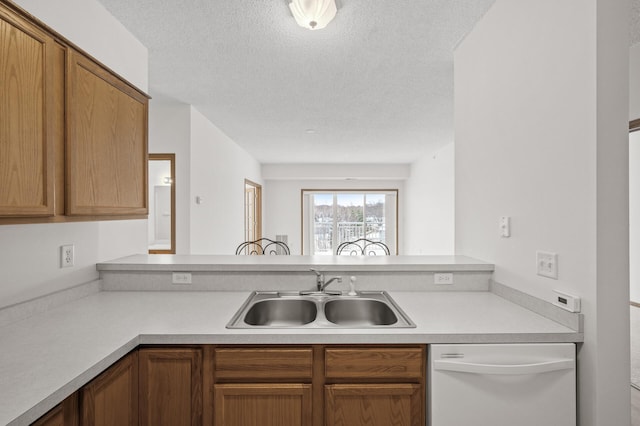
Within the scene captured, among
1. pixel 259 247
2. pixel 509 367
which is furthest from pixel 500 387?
pixel 259 247

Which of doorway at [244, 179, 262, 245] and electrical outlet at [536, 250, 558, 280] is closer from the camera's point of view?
electrical outlet at [536, 250, 558, 280]

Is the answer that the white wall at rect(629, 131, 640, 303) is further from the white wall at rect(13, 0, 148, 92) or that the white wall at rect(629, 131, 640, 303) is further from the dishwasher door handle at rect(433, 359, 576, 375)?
the white wall at rect(13, 0, 148, 92)

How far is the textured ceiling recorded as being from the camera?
6.66 ft

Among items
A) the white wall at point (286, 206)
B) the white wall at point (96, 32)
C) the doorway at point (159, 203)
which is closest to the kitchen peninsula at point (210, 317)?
the white wall at point (96, 32)

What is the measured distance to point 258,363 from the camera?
135 cm

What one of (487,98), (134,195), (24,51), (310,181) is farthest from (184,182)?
(310,181)

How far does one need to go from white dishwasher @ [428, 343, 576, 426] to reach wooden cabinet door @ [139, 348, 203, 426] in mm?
944

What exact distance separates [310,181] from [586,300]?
24.3 feet

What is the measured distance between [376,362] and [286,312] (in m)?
0.70

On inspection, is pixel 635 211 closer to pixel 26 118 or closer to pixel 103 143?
pixel 103 143

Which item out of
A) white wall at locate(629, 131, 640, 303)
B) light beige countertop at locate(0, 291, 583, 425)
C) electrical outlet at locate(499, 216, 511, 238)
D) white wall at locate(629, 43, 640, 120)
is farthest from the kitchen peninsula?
white wall at locate(629, 131, 640, 303)

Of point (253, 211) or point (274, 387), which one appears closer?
point (274, 387)

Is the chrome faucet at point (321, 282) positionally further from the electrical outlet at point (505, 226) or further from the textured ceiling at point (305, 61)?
the textured ceiling at point (305, 61)

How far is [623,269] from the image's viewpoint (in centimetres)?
123
